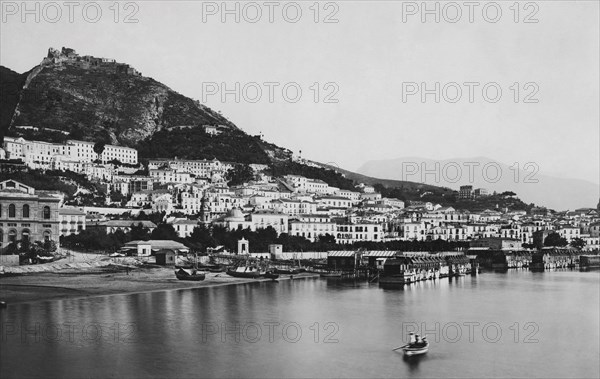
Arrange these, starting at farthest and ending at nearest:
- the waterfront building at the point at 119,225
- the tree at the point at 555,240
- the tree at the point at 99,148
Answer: the tree at the point at 99,148, the tree at the point at 555,240, the waterfront building at the point at 119,225

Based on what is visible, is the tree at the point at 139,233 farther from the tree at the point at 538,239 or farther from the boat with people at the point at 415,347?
the tree at the point at 538,239

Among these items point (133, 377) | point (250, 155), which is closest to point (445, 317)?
point (133, 377)

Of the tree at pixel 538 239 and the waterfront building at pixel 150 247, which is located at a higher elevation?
the waterfront building at pixel 150 247

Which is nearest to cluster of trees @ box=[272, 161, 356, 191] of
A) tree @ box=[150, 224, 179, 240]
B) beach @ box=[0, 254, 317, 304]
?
tree @ box=[150, 224, 179, 240]

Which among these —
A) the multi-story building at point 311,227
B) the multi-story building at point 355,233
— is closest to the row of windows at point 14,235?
the multi-story building at point 311,227

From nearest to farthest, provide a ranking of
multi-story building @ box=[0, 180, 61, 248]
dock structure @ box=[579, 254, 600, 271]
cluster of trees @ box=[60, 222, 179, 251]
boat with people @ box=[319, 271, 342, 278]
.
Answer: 1. multi-story building @ box=[0, 180, 61, 248]
2. cluster of trees @ box=[60, 222, 179, 251]
3. boat with people @ box=[319, 271, 342, 278]
4. dock structure @ box=[579, 254, 600, 271]

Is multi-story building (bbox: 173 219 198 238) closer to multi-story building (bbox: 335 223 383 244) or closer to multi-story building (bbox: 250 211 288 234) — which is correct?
multi-story building (bbox: 250 211 288 234)

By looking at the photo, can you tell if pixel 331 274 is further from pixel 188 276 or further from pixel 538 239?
pixel 538 239
